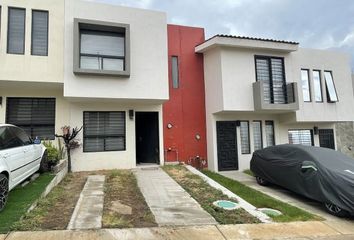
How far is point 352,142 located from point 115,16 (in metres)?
15.1

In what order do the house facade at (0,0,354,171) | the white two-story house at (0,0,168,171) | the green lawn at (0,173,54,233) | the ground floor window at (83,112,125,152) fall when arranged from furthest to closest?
the ground floor window at (83,112,125,152) → the house facade at (0,0,354,171) → the white two-story house at (0,0,168,171) → the green lawn at (0,173,54,233)

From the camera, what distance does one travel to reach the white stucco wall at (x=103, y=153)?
11086mm

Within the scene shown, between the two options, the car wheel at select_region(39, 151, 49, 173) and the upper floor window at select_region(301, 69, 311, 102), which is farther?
the upper floor window at select_region(301, 69, 311, 102)

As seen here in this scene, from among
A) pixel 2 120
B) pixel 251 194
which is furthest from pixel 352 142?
pixel 2 120

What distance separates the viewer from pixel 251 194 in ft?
28.9

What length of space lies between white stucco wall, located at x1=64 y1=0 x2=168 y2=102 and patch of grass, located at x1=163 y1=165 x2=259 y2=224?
301 centimetres

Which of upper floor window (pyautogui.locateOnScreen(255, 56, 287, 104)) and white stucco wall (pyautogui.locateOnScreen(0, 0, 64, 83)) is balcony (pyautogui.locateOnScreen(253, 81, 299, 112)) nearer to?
upper floor window (pyautogui.locateOnScreen(255, 56, 287, 104))

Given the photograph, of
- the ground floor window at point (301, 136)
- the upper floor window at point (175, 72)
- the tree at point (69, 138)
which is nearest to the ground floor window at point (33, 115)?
the tree at point (69, 138)

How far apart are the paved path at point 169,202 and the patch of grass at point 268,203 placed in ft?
5.99

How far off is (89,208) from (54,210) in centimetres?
76

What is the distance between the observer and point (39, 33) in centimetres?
1044

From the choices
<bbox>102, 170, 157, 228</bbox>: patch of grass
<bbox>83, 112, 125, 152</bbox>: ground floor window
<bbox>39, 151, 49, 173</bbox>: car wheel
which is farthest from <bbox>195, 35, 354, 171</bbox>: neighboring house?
<bbox>39, 151, 49, 173</bbox>: car wheel

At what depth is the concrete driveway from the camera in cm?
637

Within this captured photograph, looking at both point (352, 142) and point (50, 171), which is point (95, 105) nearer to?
point (50, 171)
